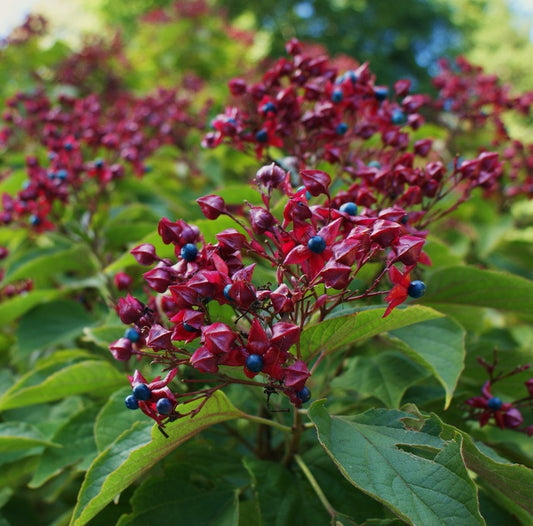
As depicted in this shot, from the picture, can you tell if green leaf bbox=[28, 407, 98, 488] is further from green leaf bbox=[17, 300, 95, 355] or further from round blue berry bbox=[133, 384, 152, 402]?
round blue berry bbox=[133, 384, 152, 402]

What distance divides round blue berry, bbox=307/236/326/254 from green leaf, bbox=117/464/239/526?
69 cm

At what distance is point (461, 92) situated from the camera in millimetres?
3010

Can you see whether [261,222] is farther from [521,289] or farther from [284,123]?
[521,289]

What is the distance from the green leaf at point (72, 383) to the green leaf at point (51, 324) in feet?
1.56

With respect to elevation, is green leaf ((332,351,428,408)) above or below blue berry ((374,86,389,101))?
below

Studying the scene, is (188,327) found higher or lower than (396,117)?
lower

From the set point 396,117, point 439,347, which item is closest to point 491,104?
point 396,117

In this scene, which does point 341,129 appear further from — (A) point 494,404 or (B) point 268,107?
(A) point 494,404

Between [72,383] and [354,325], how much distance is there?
86 centimetres

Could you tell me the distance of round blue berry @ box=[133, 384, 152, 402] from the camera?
96 centimetres

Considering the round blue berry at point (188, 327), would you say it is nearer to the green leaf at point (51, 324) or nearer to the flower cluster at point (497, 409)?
the flower cluster at point (497, 409)

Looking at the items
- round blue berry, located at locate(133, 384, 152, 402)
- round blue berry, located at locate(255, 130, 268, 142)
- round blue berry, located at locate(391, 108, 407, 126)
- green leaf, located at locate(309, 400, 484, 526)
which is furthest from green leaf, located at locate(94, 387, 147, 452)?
round blue berry, located at locate(391, 108, 407, 126)

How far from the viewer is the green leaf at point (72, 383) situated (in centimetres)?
149

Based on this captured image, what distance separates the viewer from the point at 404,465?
103 cm
